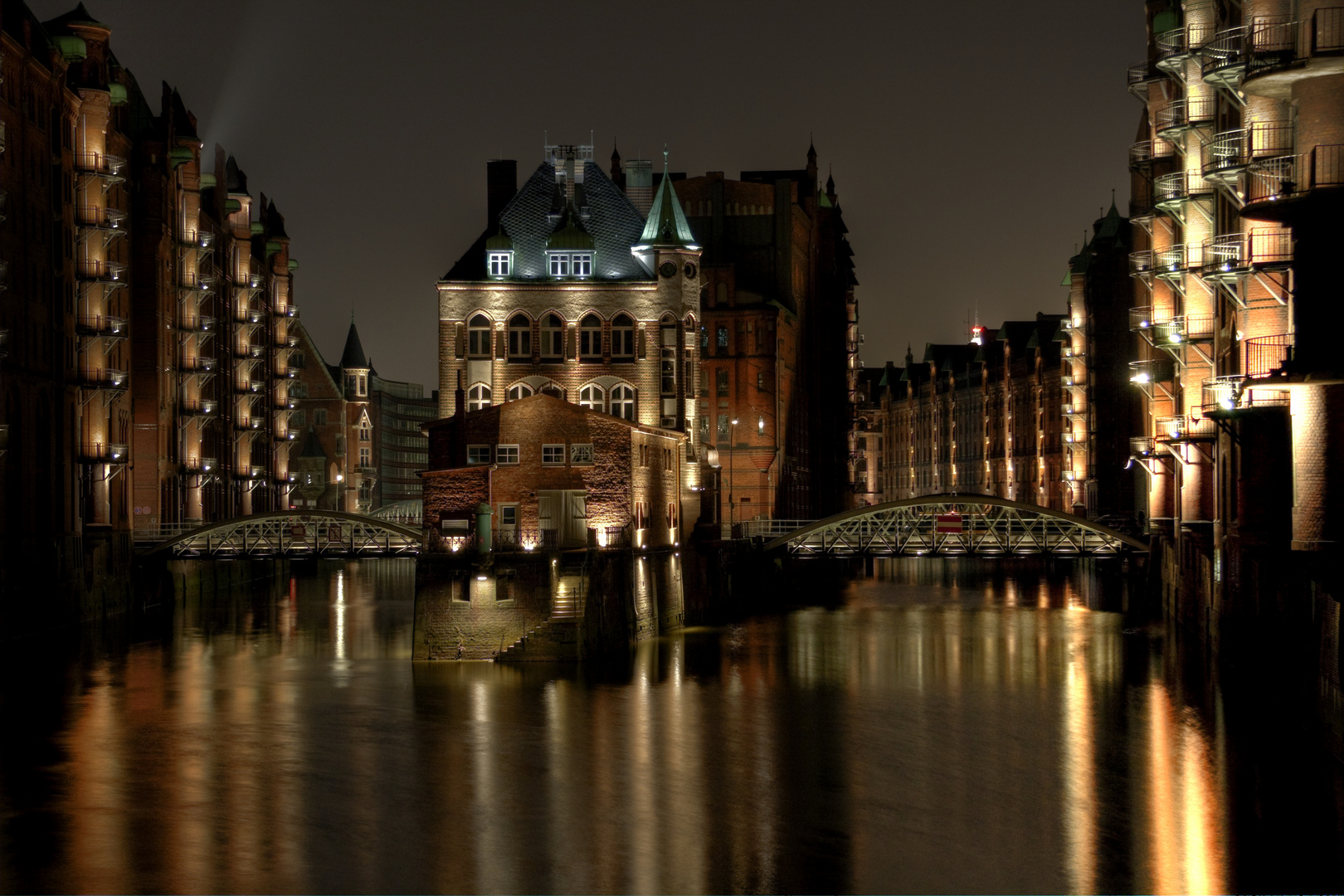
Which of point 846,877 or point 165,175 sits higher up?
point 165,175

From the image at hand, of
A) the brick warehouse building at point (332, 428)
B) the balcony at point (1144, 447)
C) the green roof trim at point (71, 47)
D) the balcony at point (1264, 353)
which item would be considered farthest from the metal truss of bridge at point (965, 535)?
the brick warehouse building at point (332, 428)

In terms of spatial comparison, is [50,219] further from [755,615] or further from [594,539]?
[755,615]

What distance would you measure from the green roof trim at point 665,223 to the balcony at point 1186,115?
22.2 meters

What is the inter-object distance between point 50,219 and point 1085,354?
68.7 m

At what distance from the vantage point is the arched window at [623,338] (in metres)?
75.1

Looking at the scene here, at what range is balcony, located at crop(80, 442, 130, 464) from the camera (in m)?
72.0

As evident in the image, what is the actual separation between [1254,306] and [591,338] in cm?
3549

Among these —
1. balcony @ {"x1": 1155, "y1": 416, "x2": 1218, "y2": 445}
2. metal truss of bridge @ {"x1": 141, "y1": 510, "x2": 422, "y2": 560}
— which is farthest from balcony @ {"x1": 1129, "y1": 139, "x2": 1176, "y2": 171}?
metal truss of bridge @ {"x1": 141, "y1": 510, "x2": 422, "y2": 560}

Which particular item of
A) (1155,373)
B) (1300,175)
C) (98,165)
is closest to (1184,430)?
(1155,373)

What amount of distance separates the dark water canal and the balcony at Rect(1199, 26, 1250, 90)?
16017 millimetres

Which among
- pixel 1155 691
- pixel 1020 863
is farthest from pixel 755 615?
pixel 1020 863

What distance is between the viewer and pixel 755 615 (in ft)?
261

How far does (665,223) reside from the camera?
75.1m

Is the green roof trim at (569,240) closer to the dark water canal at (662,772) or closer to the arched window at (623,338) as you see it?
the arched window at (623,338)
